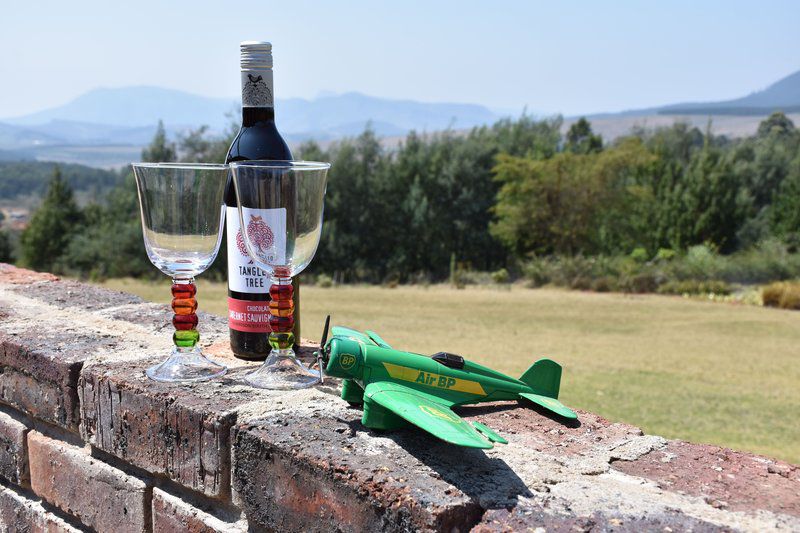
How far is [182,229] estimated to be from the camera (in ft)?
4.99

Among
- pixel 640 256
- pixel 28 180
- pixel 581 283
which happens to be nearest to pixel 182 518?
pixel 581 283

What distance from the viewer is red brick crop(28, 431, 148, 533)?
1.42 metres

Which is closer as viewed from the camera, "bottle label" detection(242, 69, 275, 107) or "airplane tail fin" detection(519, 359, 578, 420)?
"airplane tail fin" detection(519, 359, 578, 420)

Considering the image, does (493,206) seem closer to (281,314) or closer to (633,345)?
(633,345)

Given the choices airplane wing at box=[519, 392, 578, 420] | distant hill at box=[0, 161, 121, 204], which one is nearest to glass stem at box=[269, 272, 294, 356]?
airplane wing at box=[519, 392, 578, 420]

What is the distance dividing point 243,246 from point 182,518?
0.60m

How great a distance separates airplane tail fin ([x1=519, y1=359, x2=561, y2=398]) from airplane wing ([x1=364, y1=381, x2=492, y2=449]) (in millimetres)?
269

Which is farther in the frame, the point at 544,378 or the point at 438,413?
the point at 544,378

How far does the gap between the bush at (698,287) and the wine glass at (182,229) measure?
72.0ft

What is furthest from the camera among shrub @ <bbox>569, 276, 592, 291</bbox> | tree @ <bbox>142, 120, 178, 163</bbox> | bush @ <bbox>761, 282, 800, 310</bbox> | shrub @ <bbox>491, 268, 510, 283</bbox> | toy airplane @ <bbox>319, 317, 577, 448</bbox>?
tree @ <bbox>142, 120, 178, 163</bbox>

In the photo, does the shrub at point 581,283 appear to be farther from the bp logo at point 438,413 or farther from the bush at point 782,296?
the bp logo at point 438,413

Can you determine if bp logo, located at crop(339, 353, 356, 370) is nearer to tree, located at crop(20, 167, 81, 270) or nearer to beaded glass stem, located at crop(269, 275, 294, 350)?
beaded glass stem, located at crop(269, 275, 294, 350)

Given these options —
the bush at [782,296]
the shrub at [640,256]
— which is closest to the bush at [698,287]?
the bush at [782,296]

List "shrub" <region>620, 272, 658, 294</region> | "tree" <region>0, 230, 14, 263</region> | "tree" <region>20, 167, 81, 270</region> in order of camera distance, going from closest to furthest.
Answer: "shrub" <region>620, 272, 658, 294</region> < "tree" <region>20, 167, 81, 270</region> < "tree" <region>0, 230, 14, 263</region>
